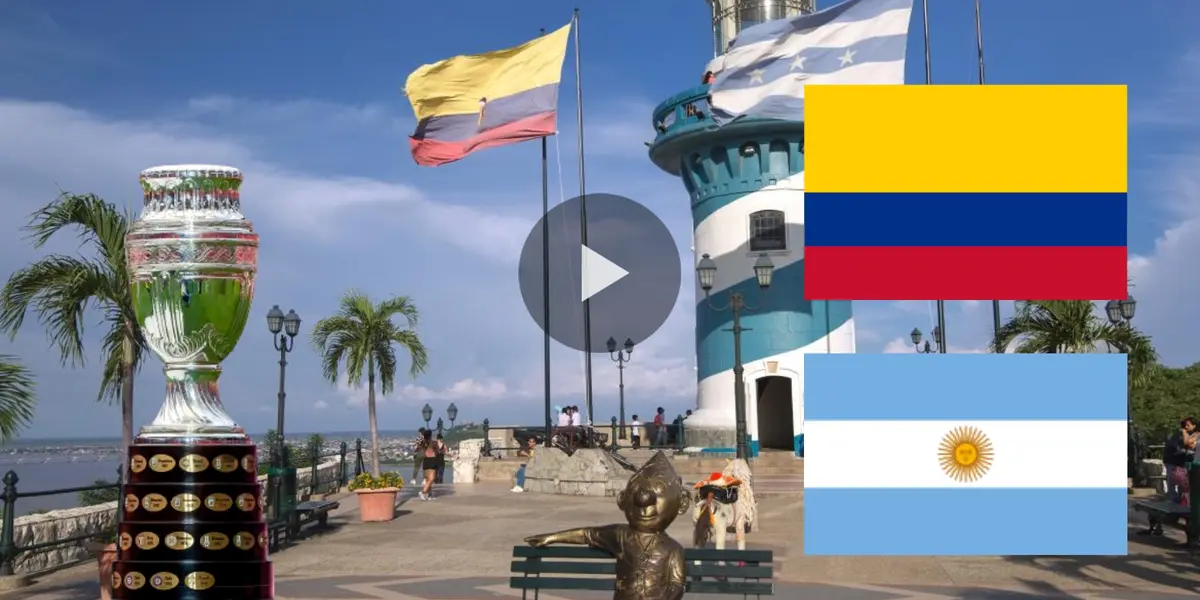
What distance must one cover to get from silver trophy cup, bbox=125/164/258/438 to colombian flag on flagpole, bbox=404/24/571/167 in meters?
18.5

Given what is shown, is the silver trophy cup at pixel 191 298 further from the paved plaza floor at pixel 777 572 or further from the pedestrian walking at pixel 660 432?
the pedestrian walking at pixel 660 432

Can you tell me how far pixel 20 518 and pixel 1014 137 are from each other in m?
11.9

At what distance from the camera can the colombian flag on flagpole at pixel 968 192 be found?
21.6ft

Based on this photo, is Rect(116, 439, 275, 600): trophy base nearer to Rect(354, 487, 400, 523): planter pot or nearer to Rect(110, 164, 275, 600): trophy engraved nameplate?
Rect(110, 164, 275, 600): trophy engraved nameplate

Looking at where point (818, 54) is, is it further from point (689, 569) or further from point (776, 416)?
point (776, 416)

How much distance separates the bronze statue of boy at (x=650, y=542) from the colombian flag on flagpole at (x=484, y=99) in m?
17.4

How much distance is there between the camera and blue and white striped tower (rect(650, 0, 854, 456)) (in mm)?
31281

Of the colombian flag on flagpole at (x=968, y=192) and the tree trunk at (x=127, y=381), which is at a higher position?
the colombian flag on flagpole at (x=968, y=192)

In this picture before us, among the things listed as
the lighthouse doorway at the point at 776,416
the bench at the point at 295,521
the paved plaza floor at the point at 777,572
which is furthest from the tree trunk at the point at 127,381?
the lighthouse doorway at the point at 776,416

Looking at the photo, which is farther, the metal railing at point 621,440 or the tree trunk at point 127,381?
the metal railing at point 621,440

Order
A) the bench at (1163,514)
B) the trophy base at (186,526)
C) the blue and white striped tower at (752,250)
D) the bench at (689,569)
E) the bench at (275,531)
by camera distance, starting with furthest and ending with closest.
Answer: the blue and white striped tower at (752,250) < the bench at (275,531) < the bench at (1163,514) < the bench at (689,569) < the trophy base at (186,526)

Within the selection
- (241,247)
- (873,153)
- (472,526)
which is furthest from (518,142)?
(241,247)

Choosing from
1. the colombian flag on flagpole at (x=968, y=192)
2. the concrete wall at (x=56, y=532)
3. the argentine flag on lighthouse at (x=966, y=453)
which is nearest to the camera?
the argentine flag on lighthouse at (x=966, y=453)

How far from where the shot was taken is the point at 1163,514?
47.4 ft
